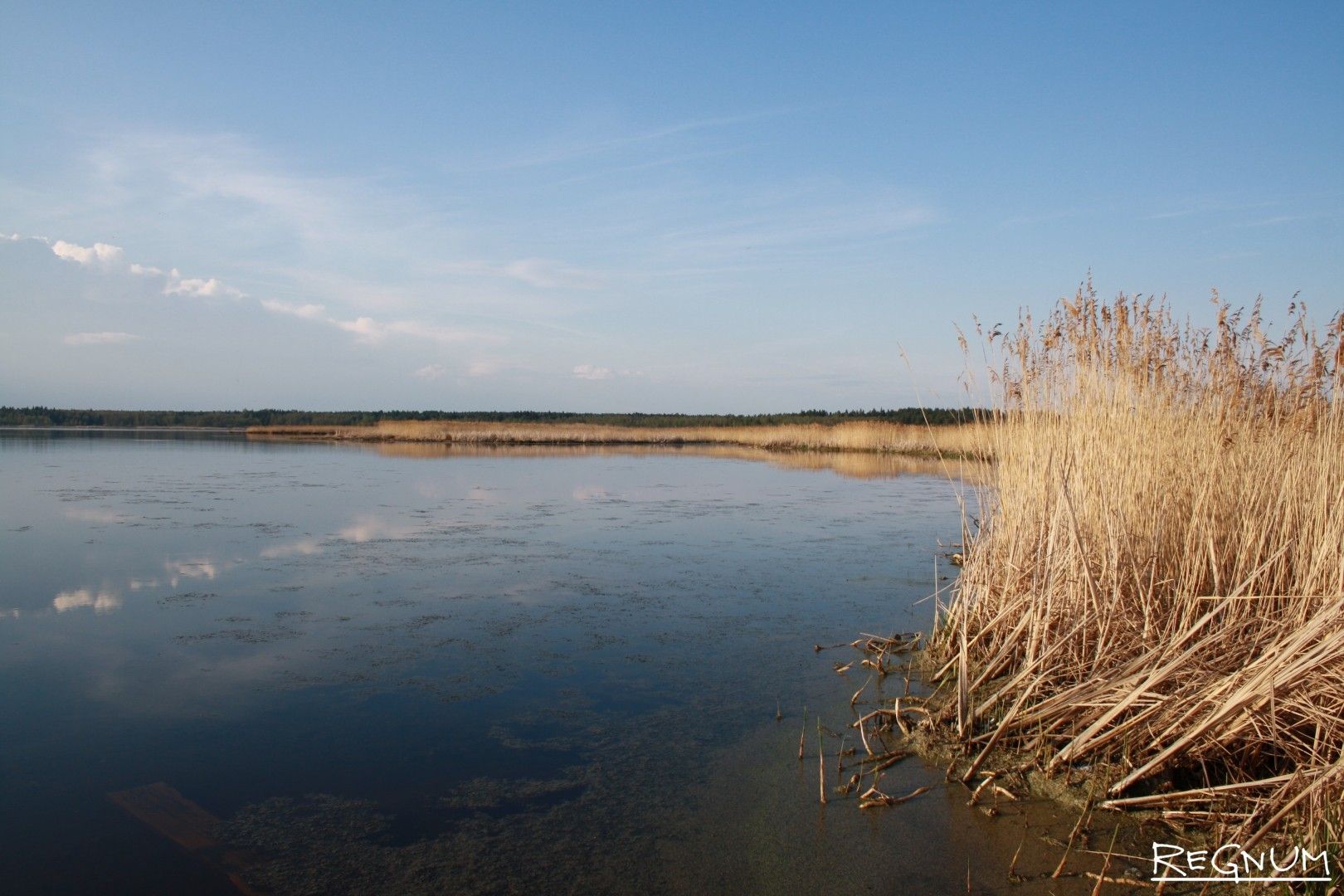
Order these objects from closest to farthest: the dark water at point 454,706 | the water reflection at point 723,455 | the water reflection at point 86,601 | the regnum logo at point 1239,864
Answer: the regnum logo at point 1239,864
the dark water at point 454,706
the water reflection at point 86,601
the water reflection at point 723,455

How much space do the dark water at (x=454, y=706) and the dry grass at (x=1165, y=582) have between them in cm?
63

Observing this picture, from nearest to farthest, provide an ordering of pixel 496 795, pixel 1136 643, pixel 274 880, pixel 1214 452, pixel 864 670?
pixel 274 880 < pixel 496 795 < pixel 1136 643 < pixel 1214 452 < pixel 864 670

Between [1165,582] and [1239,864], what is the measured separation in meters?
1.54

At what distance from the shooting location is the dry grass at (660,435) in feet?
97.8

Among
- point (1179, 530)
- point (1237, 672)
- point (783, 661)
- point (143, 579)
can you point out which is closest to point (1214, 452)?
point (1179, 530)

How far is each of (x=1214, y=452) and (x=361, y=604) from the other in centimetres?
568

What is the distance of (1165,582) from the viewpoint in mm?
3984

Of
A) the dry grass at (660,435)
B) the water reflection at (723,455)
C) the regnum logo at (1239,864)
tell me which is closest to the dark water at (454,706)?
the regnum logo at (1239,864)

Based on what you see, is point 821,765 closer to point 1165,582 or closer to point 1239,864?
point 1239,864

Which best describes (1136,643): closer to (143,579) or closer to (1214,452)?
(1214,452)

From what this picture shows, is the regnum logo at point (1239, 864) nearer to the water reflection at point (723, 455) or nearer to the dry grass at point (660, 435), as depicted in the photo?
the water reflection at point (723, 455)

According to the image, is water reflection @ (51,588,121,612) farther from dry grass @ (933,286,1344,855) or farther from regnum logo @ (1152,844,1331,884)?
regnum logo @ (1152,844,1331,884)

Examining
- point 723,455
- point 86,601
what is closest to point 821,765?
point 86,601

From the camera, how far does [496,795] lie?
11.0 ft
